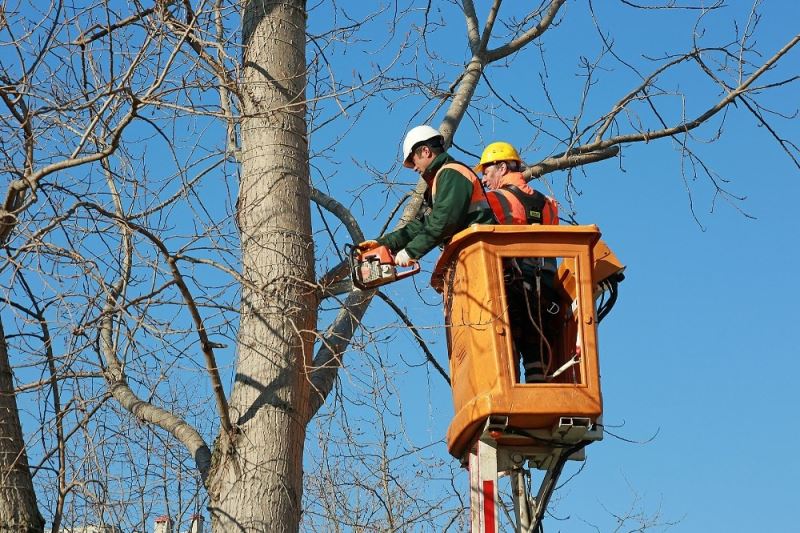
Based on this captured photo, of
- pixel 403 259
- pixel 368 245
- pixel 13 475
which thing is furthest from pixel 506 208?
pixel 13 475

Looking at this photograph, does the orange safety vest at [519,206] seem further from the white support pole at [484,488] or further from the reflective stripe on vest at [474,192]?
the white support pole at [484,488]

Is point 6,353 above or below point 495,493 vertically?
above

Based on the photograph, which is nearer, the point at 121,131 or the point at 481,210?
the point at 121,131

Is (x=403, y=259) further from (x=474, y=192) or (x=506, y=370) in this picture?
(x=506, y=370)

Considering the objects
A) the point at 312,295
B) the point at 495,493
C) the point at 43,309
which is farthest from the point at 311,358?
the point at 43,309

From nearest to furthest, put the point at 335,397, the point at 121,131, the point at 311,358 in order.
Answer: the point at 121,131 < the point at 311,358 < the point at 335,397

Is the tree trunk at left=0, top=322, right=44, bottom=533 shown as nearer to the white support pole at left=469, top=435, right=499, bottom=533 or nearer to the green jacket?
the green jacket

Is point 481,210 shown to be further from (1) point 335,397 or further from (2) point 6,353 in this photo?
(2) point 6,353

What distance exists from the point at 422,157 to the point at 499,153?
1.37ft

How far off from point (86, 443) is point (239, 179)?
1597mm

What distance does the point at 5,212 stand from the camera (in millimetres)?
5180

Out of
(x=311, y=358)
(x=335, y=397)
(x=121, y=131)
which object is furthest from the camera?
(x=335, y=397)

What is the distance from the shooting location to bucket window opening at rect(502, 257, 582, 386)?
565 centimetres

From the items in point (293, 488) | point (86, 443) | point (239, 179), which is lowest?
point (293, 488)
